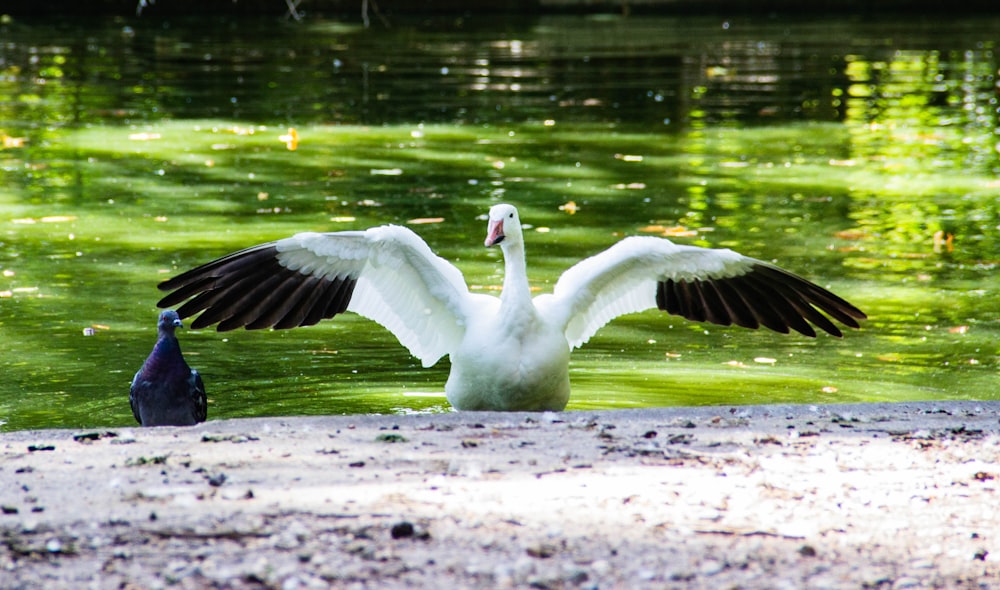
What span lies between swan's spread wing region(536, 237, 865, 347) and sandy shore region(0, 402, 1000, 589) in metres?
1.26

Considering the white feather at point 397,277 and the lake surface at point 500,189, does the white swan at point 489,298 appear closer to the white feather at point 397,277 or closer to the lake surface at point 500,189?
the white feather at point 397,277

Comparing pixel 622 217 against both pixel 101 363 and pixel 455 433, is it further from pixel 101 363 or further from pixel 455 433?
pixel 455 433

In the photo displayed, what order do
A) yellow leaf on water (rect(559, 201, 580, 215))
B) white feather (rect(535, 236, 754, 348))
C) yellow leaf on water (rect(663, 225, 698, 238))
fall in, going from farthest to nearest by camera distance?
yellow leaf on water (rect(559, 201, 580, 215))
yellow leaf on water (rect(663, 225, 698, 238))
white feather (rect(535, 236, 754, 348))

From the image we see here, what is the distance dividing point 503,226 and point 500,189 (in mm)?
5731

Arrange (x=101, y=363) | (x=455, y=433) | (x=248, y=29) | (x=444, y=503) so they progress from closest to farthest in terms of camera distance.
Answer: (x=444, y=503) < (x=455, y=433) < (x=101, y=363) < (x=248, y=29)

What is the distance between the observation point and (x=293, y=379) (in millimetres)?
7258

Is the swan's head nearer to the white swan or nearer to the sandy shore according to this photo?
the white swan

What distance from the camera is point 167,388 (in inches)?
238

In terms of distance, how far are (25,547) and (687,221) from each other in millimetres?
7586

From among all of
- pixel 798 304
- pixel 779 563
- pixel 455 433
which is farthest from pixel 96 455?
pixel 798 304

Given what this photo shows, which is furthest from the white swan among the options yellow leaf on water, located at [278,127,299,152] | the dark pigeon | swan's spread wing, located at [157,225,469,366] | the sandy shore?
yellow leaf on water, located at [278,127,299,152]

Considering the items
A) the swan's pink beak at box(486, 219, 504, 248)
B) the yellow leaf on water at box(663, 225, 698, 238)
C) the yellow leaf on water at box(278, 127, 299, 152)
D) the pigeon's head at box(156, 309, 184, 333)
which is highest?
the swan's pink beak at box(486, 219, 504, 248)

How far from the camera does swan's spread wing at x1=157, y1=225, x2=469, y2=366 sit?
6.34 metres

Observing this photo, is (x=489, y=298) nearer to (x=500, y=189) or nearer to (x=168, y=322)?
(x=168, y=322)
